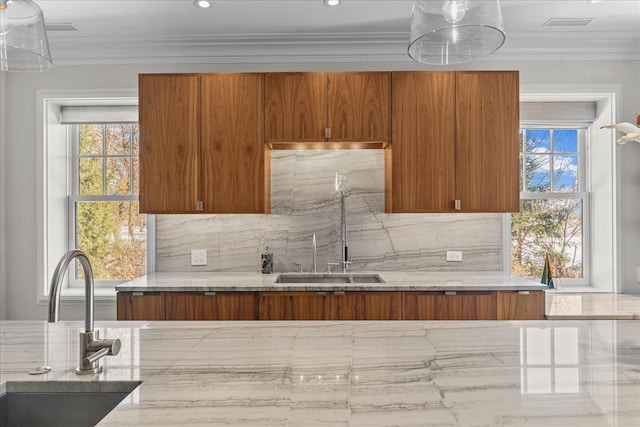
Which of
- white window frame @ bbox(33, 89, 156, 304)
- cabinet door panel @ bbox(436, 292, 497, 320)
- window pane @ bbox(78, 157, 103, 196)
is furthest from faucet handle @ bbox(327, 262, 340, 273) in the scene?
window pane @ bbox(78, 157, 103, 196)

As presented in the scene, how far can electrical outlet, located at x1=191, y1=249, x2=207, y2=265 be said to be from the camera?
3.53 metres

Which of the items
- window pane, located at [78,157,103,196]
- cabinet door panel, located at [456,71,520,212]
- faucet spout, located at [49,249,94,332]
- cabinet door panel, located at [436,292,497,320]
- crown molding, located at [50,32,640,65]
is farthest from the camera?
window pane, located at [78,157,103,196]

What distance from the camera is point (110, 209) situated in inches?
148

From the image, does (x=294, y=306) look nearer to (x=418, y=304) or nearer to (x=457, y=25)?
(x=418, y=304)

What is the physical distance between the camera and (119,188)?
375 centimetres

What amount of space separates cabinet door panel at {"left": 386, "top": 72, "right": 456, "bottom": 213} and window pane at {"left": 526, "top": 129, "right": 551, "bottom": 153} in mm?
947

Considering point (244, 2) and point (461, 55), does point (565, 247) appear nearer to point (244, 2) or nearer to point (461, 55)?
point (461, 55)

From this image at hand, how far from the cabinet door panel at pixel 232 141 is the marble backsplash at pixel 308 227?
0.39m

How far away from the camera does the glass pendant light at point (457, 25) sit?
1376 mm

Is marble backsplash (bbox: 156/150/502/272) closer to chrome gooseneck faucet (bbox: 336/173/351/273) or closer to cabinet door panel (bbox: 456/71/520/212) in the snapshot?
chrome gooseneck faucet (bbox: 336/173/351/273)

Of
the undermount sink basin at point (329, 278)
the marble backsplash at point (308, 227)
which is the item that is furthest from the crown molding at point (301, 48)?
the undermount sink basin at point (329, 278)

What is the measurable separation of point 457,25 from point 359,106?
5.80ft

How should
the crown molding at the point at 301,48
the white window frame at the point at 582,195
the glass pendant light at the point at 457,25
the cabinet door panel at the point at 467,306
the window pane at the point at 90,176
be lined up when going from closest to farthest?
the glass pendant light at the point at 457,25 → the cabinet door panel at the point at 467,306 → the crown molding at the point at 301,48 → the white window frame at the point at 582,195 → the window pane at the point at 90,176

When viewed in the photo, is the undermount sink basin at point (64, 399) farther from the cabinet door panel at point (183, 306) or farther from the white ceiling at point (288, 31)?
the white ceiling at point (288, 31)
